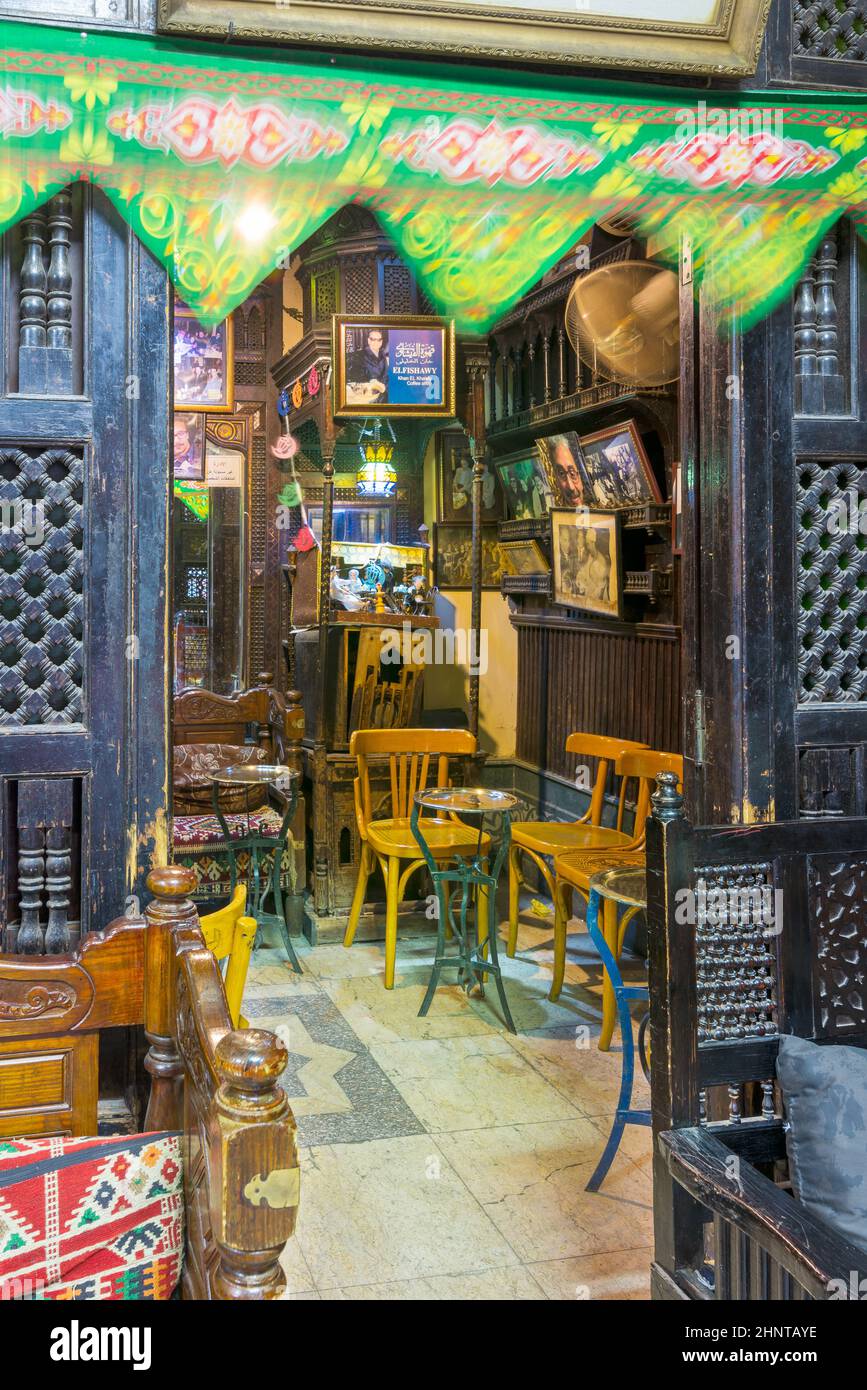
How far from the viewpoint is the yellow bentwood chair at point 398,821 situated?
19.0ft

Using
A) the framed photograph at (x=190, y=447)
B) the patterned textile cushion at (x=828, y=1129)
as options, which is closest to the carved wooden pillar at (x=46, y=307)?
the patterned textile cushion at (x=828, y=1129)

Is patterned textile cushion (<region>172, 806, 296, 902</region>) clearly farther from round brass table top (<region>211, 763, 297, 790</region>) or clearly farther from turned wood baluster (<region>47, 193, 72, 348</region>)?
turned wood baluster (<region>47, 193, 72, 348</region>)

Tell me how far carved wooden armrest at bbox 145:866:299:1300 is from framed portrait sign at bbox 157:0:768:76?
170 centimetres

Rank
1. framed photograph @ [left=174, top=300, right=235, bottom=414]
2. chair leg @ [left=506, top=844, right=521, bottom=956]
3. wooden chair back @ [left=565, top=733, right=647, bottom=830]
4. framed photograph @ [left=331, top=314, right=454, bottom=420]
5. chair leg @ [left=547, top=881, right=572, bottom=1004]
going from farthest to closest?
framed photograph @ [left=174, top=300, right=235, bottom=414], framed photograph @ [left=331, top=314, right=454, bottom=420], chair leg @ [left=506, top=844, right=521, bottom=956], wooden chair back @ [left=565, top=733, right=647, bottom=830], chair leg @ [left=547, top=881, right=572, bottom=1004]

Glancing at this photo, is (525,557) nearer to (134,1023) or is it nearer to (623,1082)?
(623,1082)

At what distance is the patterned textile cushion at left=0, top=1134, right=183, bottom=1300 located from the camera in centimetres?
173

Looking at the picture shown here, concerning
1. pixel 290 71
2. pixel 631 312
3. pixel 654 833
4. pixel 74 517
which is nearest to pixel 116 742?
pixel 74 517

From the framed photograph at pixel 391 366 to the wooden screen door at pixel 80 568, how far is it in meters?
4.81

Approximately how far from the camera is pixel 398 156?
7.87 feet

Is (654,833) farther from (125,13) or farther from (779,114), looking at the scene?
(125,13)

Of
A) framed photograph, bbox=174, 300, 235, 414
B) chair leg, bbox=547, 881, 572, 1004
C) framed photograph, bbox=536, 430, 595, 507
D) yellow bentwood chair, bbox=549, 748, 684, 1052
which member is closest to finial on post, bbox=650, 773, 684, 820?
yellow bentwood chair, bbox=549, 748, 684, 1052

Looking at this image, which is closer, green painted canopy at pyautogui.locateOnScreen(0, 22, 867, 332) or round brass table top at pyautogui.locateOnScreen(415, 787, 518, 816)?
green painted canopy at pyautogui.locateOnScreen(0, 22, 867, 332)

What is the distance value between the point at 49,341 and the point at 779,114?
1.71 metres

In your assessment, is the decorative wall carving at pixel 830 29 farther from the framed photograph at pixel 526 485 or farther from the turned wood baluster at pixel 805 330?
the framed photograph at pixel 526 485
